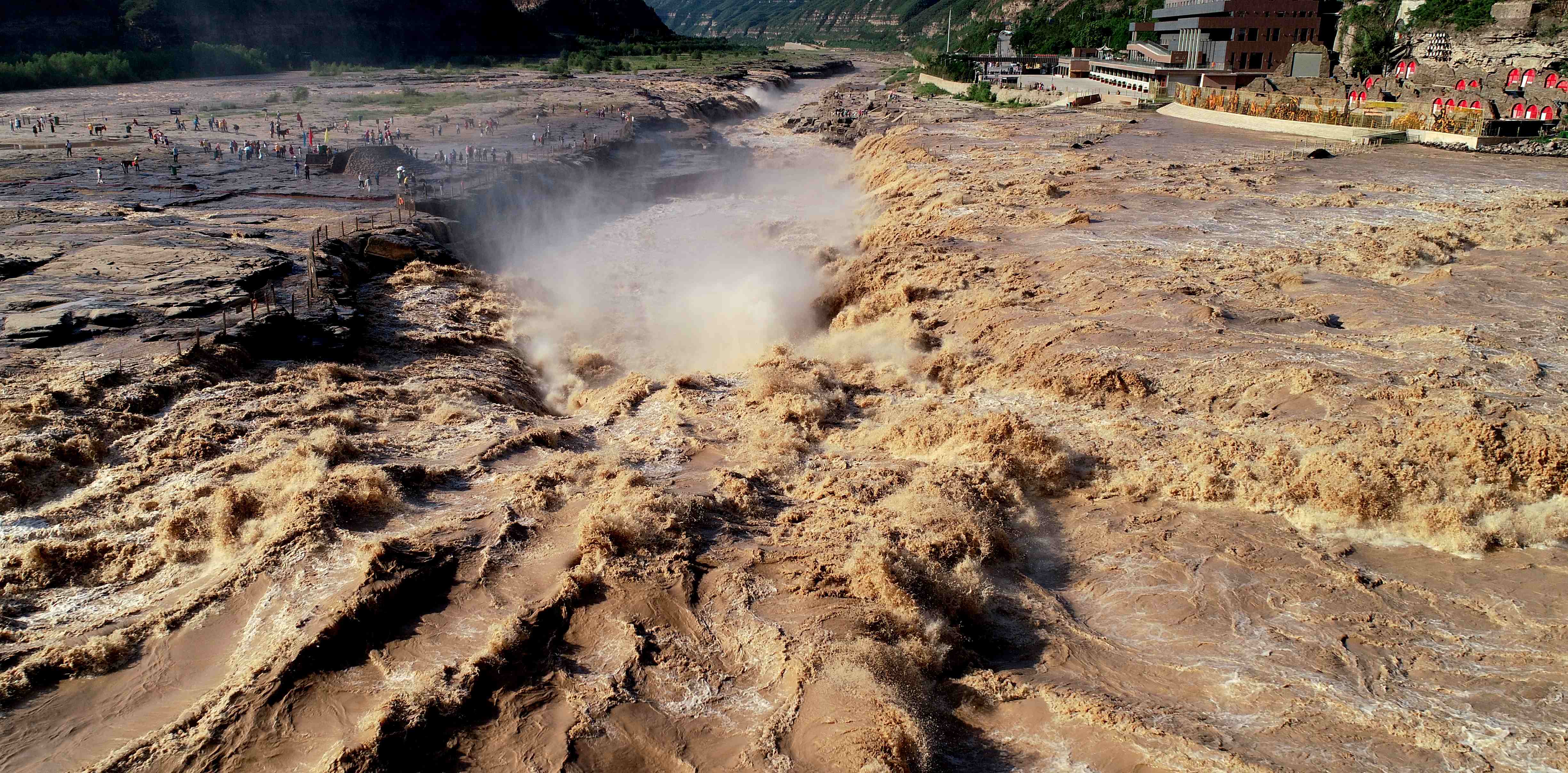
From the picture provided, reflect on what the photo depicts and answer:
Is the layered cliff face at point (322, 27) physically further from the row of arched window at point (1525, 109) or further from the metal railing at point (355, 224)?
the row of arched window at point (1525, 109)

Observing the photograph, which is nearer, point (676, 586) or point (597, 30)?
point (676, 586)

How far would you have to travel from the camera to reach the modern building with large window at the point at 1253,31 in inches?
2117

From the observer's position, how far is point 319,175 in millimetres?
28922

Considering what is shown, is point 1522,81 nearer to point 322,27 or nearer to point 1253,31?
point 1253,31

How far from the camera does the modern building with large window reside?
5378 cm

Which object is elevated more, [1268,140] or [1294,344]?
[1268,140]

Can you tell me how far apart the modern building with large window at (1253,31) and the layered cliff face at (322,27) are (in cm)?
6442

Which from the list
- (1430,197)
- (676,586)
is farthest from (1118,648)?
(1430,197)

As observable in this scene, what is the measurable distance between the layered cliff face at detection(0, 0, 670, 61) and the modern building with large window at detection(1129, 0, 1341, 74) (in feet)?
211

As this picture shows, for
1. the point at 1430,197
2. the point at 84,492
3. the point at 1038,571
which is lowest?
the point at 1038,571

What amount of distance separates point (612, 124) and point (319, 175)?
744 inches

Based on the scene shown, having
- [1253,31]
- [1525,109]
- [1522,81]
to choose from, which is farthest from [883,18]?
[1525,109]

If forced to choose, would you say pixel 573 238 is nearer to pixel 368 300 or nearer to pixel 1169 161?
pixel 368 300

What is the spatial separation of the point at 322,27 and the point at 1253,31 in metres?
71.2
